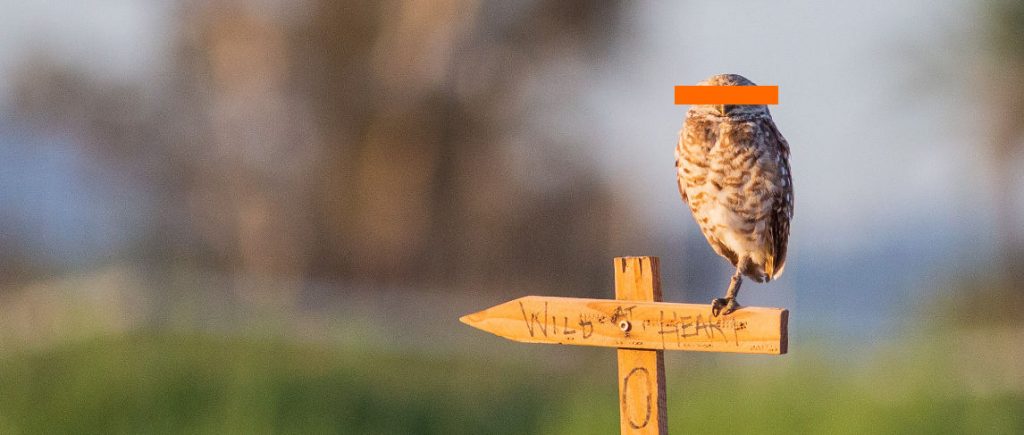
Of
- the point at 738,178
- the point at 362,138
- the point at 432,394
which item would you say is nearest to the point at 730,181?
the point at 738,178

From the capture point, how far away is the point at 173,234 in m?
5.17

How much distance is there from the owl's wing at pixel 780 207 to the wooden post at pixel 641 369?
0.29 metres

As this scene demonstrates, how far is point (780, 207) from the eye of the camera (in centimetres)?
226

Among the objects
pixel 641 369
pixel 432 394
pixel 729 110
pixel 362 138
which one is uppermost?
pixel 362 138

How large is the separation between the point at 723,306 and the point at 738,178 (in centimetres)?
30

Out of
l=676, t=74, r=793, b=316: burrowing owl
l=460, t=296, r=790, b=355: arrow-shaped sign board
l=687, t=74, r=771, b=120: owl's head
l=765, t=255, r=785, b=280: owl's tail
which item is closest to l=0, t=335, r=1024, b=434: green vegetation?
l=765, t=255, r=785, b=280: owl's tail

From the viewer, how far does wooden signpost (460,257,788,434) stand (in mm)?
2059

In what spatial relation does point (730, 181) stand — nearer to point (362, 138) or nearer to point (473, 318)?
point (473, 318)

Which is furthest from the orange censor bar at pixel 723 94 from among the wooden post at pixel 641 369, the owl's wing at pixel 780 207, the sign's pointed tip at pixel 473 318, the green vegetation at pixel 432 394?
the green vegetation at pixel 432 394

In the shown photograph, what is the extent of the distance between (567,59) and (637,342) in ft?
13.1

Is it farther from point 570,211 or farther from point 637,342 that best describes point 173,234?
point 637,342

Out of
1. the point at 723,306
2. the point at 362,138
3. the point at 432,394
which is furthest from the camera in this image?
the point at 362,138

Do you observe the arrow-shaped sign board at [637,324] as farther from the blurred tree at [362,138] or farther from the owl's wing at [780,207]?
the blurred tree at [362,138]

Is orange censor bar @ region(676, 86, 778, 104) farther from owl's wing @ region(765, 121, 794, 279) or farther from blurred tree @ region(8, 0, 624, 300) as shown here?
blurred tree @ region(8, 0, 624, 300)
